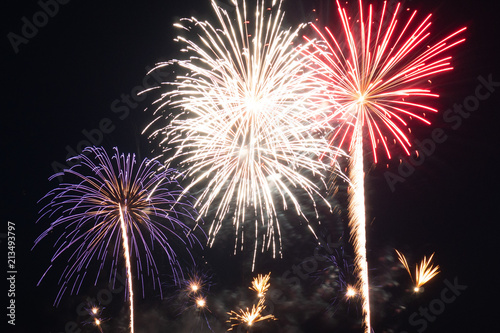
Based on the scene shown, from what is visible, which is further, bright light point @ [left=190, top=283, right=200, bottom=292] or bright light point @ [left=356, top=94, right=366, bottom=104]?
bright light point @ [left=190, top=283, right=200, bottom=292]

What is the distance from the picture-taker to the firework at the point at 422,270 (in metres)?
17.6

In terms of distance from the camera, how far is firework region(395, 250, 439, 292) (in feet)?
57.6

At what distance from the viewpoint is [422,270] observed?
17.7m

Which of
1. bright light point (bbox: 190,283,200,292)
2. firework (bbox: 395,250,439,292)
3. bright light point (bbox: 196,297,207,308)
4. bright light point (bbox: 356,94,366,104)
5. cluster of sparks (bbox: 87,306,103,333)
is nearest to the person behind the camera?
bright light point (bbox: 356,94,366,104)

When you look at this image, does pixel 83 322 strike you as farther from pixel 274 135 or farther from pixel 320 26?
pixel 320 26

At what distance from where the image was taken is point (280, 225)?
21203 mm

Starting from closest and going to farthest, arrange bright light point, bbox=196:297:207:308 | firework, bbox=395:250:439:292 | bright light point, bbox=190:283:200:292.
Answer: firework, bbox=395:250:439:292 → bright light point, bbox=190:283:200:292 → bright light point, bbox=196:297:207:308

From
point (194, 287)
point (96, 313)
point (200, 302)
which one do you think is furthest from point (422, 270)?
point (96, 313)

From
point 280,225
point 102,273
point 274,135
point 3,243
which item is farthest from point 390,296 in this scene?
point 3,243

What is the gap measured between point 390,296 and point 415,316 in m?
1.68

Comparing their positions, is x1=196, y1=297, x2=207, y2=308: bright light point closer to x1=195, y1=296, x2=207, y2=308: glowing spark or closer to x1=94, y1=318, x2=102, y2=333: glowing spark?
x1=195, y1=296, x2=207, y2=308: glowing spark

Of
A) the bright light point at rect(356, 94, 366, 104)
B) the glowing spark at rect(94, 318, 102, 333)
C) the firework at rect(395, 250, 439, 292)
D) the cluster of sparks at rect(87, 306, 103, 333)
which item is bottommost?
the firework at rect(395, 250, 439, 292)

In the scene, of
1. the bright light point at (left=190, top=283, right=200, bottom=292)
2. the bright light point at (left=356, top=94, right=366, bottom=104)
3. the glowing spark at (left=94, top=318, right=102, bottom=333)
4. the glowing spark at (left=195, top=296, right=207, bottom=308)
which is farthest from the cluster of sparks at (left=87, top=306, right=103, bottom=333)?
the bright light point at (left=356, top=94, right=366, bottom=104)

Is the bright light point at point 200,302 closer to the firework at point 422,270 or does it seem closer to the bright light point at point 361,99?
the firework at point 422,270
